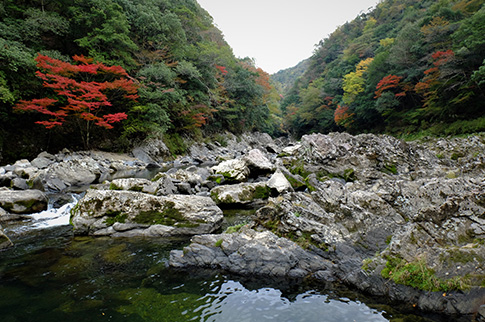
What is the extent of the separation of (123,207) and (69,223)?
201cm

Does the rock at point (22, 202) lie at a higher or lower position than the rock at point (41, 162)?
lower

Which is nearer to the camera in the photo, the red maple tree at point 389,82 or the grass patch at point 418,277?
the grass patch at point 418,277

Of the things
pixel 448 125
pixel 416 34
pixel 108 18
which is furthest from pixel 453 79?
pixel 108 18

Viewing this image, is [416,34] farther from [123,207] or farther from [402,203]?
[123,207]

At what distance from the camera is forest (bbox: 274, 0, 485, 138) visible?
21.7 metres

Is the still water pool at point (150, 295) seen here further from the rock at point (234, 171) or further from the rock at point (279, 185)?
the rock at point (234, 171)

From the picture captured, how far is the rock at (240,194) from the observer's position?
8.48 m

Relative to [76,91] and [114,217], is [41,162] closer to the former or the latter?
[76,91]

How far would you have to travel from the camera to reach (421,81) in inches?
1051

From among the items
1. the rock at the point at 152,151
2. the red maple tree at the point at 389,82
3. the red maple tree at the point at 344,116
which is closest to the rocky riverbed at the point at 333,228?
the rock at the point at 152,151

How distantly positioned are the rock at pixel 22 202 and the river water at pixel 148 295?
10.3 feet

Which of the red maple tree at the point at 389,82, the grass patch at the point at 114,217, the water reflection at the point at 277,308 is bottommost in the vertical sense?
the water reflection at the point at 277,308

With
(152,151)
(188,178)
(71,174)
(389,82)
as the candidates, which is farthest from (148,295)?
(389,82)

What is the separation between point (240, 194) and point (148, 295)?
524 cm
